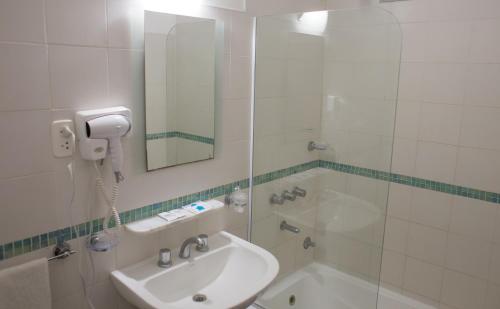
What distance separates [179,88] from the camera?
1741 millimetres

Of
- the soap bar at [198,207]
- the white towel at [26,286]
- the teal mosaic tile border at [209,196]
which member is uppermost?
the teal mosaic tile border at [209,196]

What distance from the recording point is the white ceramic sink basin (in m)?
1.55

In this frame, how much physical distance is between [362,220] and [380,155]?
38 cm

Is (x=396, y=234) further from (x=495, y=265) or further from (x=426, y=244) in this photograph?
(x=495, y=265)

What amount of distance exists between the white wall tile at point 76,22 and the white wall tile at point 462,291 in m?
2.21

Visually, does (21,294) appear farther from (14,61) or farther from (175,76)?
(175,76)

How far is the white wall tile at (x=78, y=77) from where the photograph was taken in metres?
1.34

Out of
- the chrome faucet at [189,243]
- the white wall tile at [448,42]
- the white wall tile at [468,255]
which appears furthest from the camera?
the white wall tile at [468,255]

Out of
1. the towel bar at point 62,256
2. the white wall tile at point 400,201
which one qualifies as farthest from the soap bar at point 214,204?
the white wall tile at point 400,201

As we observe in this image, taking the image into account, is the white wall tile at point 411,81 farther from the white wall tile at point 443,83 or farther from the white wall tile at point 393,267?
the white wall tile at point 393,267

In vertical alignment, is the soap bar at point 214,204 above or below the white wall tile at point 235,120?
below

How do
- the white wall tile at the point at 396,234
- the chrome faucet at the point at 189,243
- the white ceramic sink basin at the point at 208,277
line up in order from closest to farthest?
the white ceramic sink basin at the point at 208,277 < the chrome faucet at the point at 189,243 < the white wall tile at the point at 396,234

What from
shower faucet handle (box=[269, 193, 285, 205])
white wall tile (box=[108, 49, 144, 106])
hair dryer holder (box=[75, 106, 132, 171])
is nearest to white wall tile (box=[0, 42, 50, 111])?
hair dryer holder (box=[75, 106, 132, 171])

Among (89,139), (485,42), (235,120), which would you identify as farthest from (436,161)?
(89,139)
